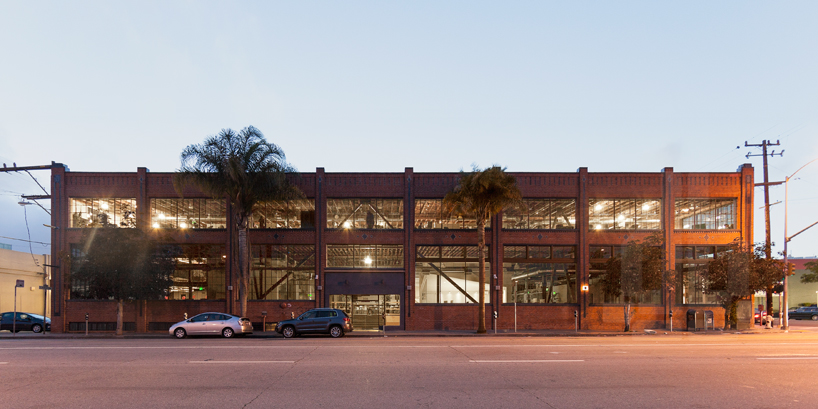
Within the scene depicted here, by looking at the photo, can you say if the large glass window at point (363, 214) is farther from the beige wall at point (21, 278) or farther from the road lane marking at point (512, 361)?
the beige wall at point (21, 278)

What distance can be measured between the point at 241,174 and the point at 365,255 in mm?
8802

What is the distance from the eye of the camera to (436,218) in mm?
31422

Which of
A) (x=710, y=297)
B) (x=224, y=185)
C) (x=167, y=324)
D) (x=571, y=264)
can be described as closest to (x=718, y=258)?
(x=710, y=297)

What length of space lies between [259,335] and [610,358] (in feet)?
61.7

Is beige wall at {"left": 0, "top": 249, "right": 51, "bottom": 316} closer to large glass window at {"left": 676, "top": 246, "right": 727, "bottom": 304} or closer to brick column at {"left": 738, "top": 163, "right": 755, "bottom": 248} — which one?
large glass window at {"left": 676, "top": 246, "right": 727, "bottom": 304}

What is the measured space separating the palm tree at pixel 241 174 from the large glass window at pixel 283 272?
7.00 ft

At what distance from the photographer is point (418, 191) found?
3144cm

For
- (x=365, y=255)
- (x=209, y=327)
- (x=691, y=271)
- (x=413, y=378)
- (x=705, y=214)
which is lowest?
(x=209, y=327)

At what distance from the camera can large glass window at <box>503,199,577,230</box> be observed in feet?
103

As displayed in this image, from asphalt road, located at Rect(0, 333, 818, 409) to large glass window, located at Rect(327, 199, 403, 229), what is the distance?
44.8ft

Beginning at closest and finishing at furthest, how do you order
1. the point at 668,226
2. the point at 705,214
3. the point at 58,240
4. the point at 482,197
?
the point at 482,197, the point at 58,240, the point at 668,226, the point at 705,214

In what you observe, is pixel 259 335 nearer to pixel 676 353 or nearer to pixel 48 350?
pixel 48 350

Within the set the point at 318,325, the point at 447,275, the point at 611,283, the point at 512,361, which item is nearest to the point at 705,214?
the point at 611,283

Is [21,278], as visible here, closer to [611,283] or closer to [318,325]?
[318,325]
